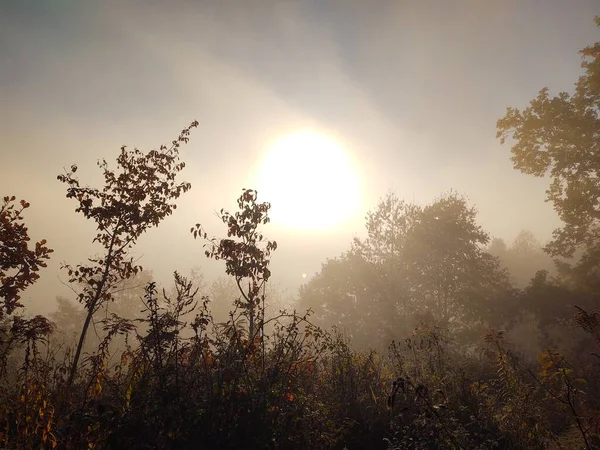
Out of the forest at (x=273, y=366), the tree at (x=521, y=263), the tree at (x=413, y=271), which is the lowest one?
the forest at (x=273, y=366)

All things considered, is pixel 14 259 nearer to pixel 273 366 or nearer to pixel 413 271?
pixel 273 366

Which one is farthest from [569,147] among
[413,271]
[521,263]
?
[521,263]

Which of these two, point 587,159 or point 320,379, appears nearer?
point 320,379

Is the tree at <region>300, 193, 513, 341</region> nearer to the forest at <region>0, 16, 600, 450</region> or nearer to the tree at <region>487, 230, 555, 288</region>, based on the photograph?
the forest at <region>0, 16, 600, 450</region>

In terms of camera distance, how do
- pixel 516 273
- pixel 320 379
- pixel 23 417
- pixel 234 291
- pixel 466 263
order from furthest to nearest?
pixel 234 291
pixel 516 273
pixel 466 263
pixel 320 379
pixel 23 417

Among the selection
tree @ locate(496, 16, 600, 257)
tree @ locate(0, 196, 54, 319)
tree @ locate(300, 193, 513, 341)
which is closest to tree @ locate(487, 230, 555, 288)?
tree @ locate(300, 193, 513, 341)

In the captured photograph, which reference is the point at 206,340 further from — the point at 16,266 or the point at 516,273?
the point at 516,273

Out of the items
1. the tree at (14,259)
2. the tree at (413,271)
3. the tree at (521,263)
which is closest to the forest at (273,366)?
the tree at (14,259)

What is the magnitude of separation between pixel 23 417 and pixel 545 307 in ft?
78.1

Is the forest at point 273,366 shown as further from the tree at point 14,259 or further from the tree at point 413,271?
the tree at point 413,271

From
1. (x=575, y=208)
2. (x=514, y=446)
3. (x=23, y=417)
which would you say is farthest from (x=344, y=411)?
(x=575, y=208)

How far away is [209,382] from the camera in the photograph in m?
4.16

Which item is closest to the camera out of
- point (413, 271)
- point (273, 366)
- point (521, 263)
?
point (273, 366)

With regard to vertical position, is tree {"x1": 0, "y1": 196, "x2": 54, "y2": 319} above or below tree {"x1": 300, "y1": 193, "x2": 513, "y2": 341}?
below
